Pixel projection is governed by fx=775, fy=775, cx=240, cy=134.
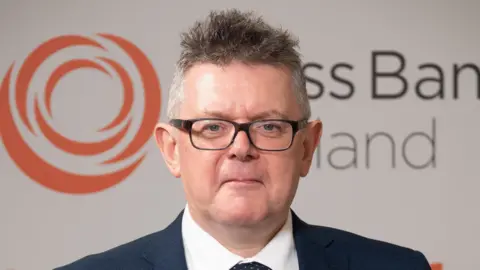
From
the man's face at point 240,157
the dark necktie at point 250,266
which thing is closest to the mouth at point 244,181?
the man's face at point 240,157

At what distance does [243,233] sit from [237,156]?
19cm

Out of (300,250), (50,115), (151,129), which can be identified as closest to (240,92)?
(300,250)

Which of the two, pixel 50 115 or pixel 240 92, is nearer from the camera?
pixel 240 92

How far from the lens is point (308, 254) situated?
176cm

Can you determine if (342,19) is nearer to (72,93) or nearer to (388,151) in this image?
(388,151)

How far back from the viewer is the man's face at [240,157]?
158 centimetres

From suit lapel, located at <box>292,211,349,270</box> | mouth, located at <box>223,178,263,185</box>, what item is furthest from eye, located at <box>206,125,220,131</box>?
suit lapel, located at <box>292,211,349,270</box>

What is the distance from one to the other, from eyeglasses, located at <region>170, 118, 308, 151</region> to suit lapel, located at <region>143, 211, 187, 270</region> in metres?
0.26

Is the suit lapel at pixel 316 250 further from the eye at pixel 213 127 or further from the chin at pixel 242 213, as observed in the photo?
the eye at pixel 213 127

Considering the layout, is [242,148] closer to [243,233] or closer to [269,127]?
[269,127]

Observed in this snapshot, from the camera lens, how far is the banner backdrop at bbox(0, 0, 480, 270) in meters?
3.65

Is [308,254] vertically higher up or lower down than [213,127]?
lower down

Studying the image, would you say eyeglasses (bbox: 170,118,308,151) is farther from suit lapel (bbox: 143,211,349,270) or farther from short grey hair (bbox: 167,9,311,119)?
suit lapel (bbox: 143,211,349,270)

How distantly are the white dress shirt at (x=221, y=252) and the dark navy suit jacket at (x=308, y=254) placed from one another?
0.07 ft
